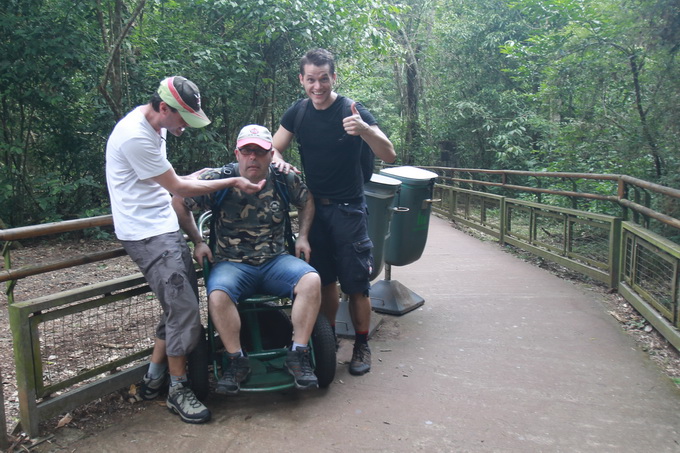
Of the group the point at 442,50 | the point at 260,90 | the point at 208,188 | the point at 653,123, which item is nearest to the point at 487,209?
the point at 653,123

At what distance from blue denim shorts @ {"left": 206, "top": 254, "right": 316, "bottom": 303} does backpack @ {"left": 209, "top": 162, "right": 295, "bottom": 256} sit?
11.8 inches

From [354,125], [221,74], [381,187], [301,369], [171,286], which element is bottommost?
[301,369]

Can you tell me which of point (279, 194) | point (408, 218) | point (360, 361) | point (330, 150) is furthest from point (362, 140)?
point (408, 218)

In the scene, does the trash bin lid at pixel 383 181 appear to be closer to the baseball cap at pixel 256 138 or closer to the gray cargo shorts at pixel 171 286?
the baseball cap at pixel 256 138

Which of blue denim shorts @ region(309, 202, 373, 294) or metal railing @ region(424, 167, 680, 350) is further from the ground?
blue denim shorts @ region(309, 202, 373, 294)

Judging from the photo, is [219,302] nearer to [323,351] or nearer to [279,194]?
[323,351]

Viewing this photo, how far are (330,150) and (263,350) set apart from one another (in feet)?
4.19

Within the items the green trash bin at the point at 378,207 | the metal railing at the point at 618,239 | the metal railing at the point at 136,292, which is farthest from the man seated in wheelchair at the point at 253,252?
the metal railing at the point at 618,239

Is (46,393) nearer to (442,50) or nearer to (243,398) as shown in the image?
(243,398)

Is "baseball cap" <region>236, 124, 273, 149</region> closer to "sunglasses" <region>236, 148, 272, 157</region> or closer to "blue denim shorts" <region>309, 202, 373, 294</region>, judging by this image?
"sunglasses" <region>236, 148, 272, 157</region>

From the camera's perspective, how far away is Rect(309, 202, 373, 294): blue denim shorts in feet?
11.7

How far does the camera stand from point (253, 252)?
3.35m

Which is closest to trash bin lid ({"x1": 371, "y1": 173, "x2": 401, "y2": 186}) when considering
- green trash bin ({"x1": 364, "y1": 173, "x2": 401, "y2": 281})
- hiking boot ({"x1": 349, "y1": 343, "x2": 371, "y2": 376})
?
green trash bin ({"x1": 364, "y1": 173, "x2": 401, "y2": 281})

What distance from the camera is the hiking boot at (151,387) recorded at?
3.15 metres
